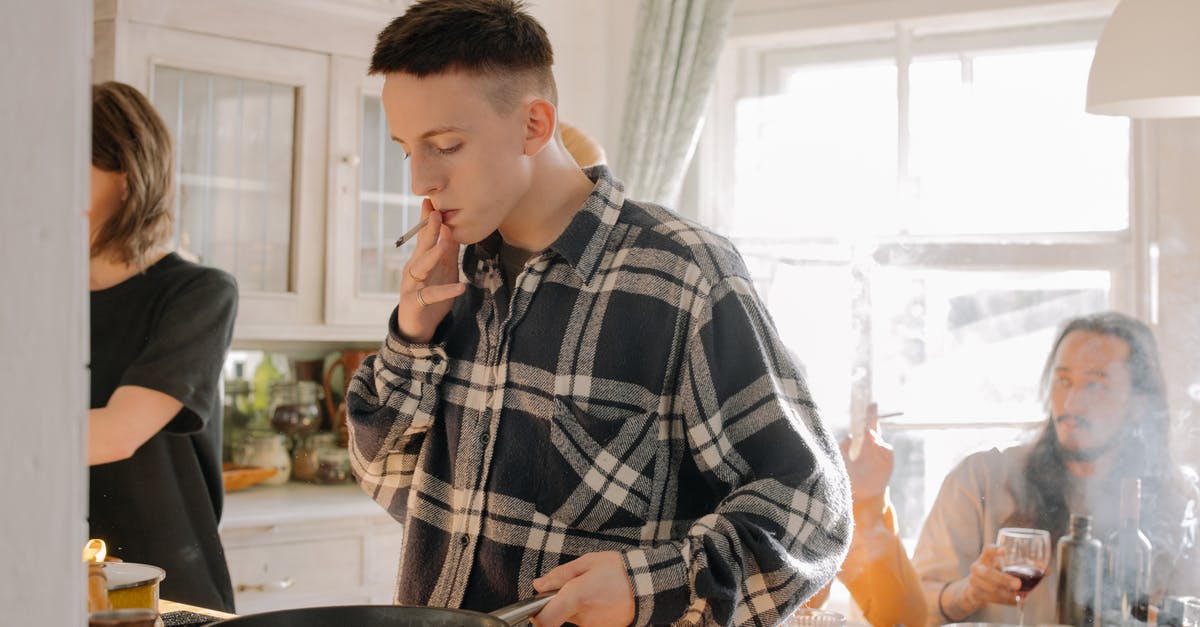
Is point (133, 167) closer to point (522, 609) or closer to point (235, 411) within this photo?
point (522, 609)

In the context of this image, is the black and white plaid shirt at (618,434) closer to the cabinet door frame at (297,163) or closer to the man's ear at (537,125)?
the man's ear at (537,125)

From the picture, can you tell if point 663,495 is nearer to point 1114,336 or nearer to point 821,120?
point 1114,336

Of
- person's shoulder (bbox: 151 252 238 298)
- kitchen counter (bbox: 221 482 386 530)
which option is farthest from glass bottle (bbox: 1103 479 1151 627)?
kitchen counter (bbox: 221 482 386 530)

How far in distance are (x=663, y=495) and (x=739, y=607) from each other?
0.50ft

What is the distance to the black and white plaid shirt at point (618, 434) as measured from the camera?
1.14m

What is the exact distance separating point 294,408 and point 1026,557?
7.30 ft

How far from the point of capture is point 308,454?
11.7ft

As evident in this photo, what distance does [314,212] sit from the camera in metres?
3.39

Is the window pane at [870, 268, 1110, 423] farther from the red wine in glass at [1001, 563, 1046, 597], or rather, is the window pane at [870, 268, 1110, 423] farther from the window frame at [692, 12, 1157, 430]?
the red wine in glass at [1001, 563, 1046, 597]

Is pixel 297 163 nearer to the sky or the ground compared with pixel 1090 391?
nearer to the sky

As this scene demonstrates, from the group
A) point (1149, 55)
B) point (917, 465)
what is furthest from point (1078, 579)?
point (917, 465)

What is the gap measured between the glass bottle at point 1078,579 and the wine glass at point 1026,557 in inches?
2.7

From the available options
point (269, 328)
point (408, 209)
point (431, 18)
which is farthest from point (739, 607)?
point (408, 209)

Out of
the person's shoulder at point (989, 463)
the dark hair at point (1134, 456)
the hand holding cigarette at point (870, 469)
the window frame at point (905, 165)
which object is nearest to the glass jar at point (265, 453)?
the window frame at point (905, 165)
